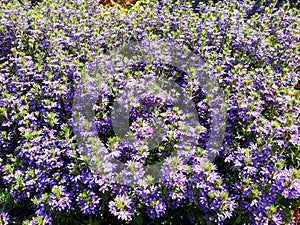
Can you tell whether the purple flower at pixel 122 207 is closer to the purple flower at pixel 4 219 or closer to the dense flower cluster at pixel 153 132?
the dense flower cluster at pixel 153 132

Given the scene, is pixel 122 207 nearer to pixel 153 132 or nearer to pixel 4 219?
pixel 153 132

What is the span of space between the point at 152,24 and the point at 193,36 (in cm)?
93

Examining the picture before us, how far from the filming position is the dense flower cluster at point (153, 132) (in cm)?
364

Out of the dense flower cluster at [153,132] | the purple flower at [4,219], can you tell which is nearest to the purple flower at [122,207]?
the dense flower cluster at [153,132]

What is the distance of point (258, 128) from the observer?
3.89 m

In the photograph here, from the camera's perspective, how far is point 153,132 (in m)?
4.04

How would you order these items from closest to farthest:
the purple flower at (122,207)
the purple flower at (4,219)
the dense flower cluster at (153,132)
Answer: the purple flower at (122,207)
the dense flower cluster at (153,132)
the purple flower at (4,219)

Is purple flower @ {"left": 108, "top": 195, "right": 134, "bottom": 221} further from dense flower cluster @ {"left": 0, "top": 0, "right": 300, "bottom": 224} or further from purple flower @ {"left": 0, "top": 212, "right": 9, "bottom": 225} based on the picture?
purple flower @ {"left": 0, "top": 212, "right": 9, "bottom": 225}

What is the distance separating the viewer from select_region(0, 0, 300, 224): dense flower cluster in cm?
364

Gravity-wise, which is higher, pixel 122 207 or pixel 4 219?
pixel 122 207

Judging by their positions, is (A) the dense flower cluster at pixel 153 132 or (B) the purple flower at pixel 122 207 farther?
(A) the dense flower cluster at pixel 153 132

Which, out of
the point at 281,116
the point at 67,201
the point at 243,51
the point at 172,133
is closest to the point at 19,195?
the point at 67,201

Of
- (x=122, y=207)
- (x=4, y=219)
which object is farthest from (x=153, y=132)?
(x=4, y=219)

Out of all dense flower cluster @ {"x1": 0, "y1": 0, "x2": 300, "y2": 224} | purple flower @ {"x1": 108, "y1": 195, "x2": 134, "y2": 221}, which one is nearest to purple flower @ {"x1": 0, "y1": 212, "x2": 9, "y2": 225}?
dense flower cluster @ {"x1": 0, "y1": 0, "x2": 300, "y2": 224}
